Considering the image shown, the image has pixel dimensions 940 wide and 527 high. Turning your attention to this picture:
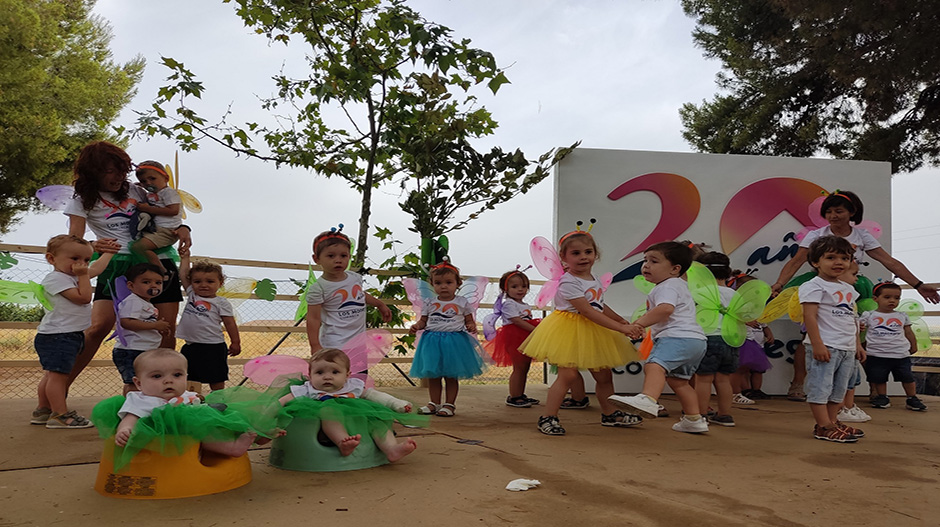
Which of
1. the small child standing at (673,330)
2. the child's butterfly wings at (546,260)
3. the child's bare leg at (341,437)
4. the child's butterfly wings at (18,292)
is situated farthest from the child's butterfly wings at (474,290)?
the child's butterfly wings at (18,292)

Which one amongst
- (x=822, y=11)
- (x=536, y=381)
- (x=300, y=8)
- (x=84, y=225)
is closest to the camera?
(x=84, y=225)

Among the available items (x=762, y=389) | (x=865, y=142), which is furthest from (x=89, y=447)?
(x=865, y=142)

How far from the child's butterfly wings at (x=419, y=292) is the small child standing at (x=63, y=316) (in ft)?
7.19

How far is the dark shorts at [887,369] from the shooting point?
6.14 meters

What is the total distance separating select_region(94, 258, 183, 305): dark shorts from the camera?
419cm

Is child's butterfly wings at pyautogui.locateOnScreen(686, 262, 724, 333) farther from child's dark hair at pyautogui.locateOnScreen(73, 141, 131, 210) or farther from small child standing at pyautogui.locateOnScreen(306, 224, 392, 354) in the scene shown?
child's dark hair at pyautogui.locateOnScreen(73, 141, 131, 210)

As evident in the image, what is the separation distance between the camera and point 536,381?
29.5ft

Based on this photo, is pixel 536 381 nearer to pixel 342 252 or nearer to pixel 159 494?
pixel 342 252

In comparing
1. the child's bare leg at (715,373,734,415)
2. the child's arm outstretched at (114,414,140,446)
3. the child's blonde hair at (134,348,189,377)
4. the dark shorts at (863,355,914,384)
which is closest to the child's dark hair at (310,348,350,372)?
the child's blonde hair at (134,348,189,377)

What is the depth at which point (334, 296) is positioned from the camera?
4324 millimetres

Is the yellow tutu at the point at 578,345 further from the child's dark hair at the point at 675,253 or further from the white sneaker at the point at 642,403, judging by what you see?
the child's dark hair at the point at 675,253

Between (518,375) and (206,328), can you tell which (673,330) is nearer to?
(518,375)

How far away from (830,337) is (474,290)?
8.58ft

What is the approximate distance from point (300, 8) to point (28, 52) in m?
12.6
